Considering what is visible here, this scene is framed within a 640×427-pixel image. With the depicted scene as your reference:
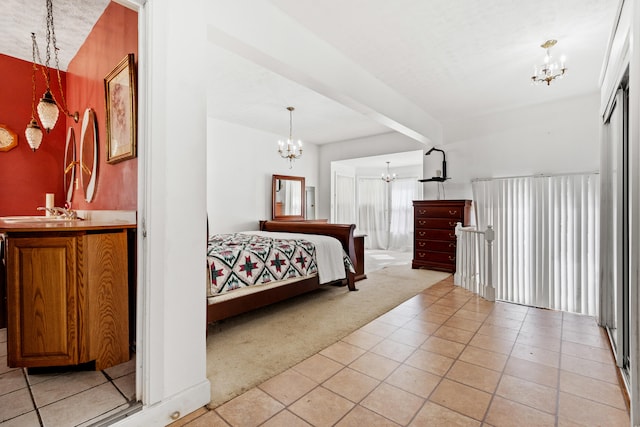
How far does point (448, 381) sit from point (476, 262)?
2401 millimetres

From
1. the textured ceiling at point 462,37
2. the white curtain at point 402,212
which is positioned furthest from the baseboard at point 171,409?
the white curtain at point 402,212

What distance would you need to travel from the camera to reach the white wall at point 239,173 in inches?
213

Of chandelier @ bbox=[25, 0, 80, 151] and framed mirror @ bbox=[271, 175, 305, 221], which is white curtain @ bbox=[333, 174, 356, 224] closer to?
framed mirror @ bbox=[271, 175, 305, 221]

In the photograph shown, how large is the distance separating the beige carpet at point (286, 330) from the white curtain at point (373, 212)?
15.6 ft

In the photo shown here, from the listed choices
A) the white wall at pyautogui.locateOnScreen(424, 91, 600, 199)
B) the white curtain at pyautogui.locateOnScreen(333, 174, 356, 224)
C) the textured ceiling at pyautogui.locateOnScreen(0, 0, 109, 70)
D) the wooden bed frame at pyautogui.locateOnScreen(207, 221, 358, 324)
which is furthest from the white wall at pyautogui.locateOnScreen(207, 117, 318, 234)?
the white wall at pyautogui.locateOnScreen(424, 91, 600, 199)

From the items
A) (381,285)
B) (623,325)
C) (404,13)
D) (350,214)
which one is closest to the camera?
(623,325)

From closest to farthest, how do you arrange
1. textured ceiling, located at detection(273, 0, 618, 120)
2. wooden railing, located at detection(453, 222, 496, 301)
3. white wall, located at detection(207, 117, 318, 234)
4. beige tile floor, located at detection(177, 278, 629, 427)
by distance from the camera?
beige tile floor, located at detection(177, 278, 629, 427)
textured ceiling, located at detection(273, 0, 618, 120)
wooden railing, located at detection(453, 222, 496, 301)
white wall, located at detection(207, 117, 318, 234)

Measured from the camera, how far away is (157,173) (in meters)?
1.50

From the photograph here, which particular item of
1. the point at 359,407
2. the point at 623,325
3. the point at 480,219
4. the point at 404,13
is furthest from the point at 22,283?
the point at 480,219

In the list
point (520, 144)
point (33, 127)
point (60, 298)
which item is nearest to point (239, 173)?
point (33, 127)

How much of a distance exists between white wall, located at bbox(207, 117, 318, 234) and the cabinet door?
344 centimetres

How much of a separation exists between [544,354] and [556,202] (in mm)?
3024

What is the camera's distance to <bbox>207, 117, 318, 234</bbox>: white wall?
540cm

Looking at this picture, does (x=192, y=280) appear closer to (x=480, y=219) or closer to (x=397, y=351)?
(x=397, y=351)
